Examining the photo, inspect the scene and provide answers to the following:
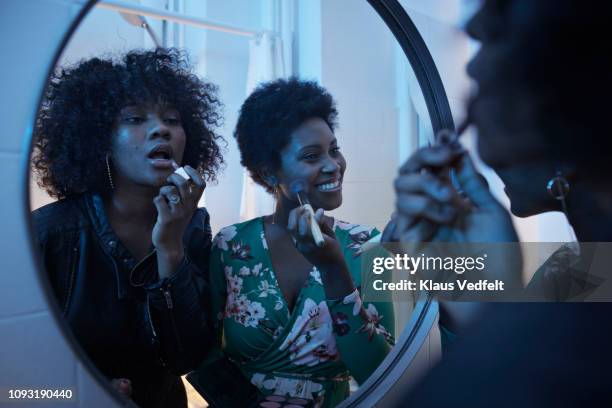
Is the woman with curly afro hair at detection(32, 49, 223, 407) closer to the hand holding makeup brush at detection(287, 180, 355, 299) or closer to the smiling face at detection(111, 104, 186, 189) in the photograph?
the smiling face at detection(111, 104, 186, 189)

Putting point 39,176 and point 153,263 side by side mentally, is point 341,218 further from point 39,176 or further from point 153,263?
point 39,176

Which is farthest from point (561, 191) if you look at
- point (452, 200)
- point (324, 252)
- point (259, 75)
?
point (259, 75)

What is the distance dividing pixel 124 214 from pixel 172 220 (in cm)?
5

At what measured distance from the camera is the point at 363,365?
0.61m

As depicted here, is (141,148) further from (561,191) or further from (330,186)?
(561,191)

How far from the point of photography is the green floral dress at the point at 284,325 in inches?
22.5

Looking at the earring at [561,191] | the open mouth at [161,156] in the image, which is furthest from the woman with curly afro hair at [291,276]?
the earring at [561,191]

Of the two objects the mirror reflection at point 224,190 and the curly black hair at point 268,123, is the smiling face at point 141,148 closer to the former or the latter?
the mirror reflection at point 224,190

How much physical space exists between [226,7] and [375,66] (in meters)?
0.23

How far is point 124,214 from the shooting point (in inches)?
19.6

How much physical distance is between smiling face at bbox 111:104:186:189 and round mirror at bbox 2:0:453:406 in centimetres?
8

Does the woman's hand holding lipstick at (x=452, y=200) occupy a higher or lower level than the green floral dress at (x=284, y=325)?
higher

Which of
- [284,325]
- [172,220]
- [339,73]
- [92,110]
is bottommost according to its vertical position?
[284,325]

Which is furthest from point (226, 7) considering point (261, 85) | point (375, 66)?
point (375, 66)
